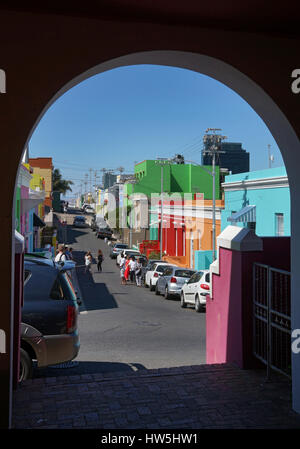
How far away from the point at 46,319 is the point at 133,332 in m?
6.50

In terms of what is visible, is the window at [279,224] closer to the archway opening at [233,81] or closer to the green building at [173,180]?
the archway opening at [233,81]

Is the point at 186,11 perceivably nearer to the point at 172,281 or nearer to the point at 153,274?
the point at 172,281

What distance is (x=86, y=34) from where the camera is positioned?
4387 millimetres

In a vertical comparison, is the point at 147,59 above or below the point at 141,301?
above

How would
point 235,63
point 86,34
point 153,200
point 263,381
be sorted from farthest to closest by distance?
1. point 153,200
2. point 263,381
3. point 235,63
4. point 86,34

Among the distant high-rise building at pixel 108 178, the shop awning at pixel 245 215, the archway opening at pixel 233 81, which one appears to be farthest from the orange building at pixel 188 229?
the distant high-rise building at pixel 108 178

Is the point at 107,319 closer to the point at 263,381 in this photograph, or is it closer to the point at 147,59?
the point at 263,381

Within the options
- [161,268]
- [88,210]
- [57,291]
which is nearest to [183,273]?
[161,268]

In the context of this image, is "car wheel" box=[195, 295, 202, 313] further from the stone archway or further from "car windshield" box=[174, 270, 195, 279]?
the stone archway

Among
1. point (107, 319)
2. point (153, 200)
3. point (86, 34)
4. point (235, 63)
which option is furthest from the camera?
point (153, 200)

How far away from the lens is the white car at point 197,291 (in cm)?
1738

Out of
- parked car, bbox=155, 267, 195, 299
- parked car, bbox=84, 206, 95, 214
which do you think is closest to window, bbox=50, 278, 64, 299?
parked car, bbox=155, 267, 195, 299
